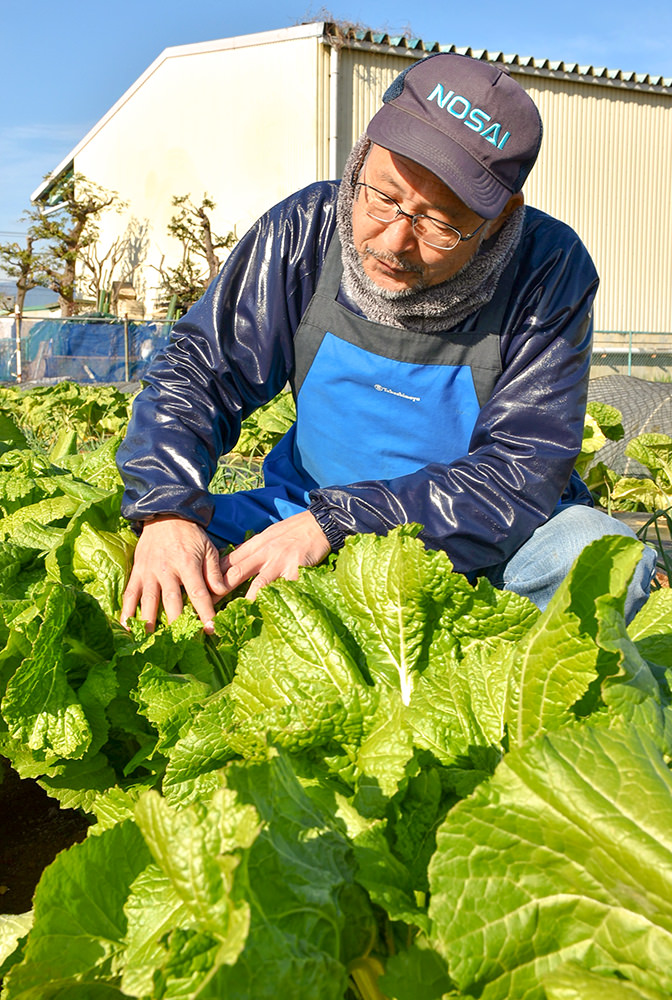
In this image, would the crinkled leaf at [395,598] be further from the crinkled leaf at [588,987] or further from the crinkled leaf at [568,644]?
the crinkled leaf at [588,987]

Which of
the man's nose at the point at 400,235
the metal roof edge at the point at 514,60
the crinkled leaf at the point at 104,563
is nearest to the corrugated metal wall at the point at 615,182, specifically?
the metal roof edge at the point at 514,60

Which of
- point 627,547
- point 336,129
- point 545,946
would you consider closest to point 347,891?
point 545,946

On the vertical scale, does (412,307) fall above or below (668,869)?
above

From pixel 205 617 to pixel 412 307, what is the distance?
102 cm

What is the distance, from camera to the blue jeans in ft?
6.90

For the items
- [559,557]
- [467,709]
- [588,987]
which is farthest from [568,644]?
[559,557]

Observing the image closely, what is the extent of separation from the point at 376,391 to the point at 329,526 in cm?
57

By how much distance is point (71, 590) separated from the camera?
1859mm

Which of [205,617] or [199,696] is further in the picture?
[205,617]

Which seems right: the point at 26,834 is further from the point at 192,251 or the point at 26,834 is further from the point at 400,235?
the point at 192,251

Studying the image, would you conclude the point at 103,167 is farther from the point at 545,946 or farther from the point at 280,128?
the point at 545,946

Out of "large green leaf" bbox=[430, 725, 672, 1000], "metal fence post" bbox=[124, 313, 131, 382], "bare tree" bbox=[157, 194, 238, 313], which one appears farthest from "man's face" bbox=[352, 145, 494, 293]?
"bare tree" bbox=[157, 194, 238, 313]

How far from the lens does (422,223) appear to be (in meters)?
2.11

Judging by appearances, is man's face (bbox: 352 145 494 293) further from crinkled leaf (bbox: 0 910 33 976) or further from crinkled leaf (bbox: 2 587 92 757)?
crinkled leaf (bbox: 0 910 33 976)
